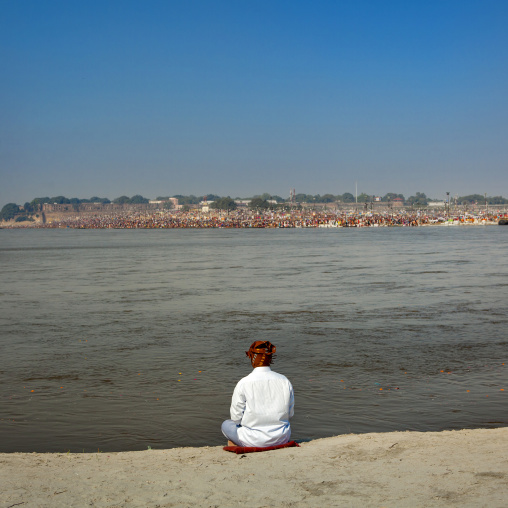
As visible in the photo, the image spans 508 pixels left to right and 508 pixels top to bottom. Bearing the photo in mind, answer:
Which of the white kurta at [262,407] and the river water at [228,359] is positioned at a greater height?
the white kurta at [262,407]

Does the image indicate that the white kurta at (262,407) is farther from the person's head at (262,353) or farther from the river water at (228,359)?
the river water at (228,359)

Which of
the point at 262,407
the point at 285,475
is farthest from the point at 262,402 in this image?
the point at 285,475

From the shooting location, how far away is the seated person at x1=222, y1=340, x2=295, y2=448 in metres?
7.99

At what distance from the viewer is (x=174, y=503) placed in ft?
22.3

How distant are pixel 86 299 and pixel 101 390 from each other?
630 inches

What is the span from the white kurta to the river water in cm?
165

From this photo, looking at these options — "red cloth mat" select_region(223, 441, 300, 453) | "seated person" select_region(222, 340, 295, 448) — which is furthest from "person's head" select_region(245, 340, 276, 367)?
"red cloth mat" select_region(223, 441, 300, 453)

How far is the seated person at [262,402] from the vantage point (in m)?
7.99

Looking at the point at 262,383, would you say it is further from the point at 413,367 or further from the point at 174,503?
the point at 413,367

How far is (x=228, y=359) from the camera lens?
15.5m

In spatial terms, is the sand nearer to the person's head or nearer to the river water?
the person's head

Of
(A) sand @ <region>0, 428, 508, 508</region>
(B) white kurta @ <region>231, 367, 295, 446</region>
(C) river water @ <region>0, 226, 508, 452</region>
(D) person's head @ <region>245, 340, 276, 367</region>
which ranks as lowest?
(C) river water @ <region>0, 226, 508, 452</region>

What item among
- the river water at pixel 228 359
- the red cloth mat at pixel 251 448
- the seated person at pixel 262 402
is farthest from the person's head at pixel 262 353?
the river water at pixel 228 359

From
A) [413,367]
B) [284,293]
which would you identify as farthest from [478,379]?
[284,293]
